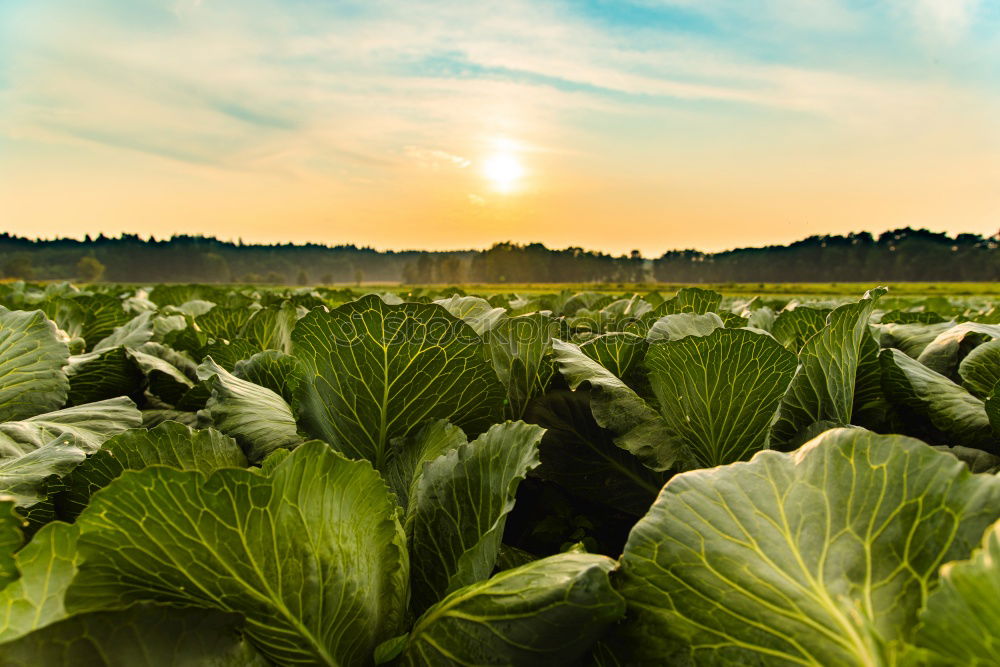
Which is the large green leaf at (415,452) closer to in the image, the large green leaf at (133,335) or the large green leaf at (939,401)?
the large green leaf at (939,401)

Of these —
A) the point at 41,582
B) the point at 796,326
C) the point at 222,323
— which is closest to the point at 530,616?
the point at 41,582

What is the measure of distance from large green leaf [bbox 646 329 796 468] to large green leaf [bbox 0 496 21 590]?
1.10m

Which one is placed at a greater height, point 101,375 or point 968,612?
point 968,612

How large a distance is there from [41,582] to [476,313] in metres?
1.62

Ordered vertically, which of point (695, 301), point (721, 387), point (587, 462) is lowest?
point (587, 462)

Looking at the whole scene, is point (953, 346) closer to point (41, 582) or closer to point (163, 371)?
point (41, 582)

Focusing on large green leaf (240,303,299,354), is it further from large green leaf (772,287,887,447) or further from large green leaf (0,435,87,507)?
large green leaf (772,287,887,447)

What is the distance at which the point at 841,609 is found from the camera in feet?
2.11

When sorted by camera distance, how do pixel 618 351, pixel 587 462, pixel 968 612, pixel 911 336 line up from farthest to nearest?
1. pixel 911 336
2. pixel 618 351
3. pixel 587 462
4. pixel 968 612

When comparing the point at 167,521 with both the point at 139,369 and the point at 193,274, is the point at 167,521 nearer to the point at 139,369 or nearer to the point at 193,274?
the point at 139,369

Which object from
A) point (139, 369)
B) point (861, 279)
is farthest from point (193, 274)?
point (139, 369)

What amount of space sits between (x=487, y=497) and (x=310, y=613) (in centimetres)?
29

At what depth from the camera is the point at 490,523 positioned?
0.90 meters

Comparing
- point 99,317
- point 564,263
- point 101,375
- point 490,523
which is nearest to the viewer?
point 490,523
